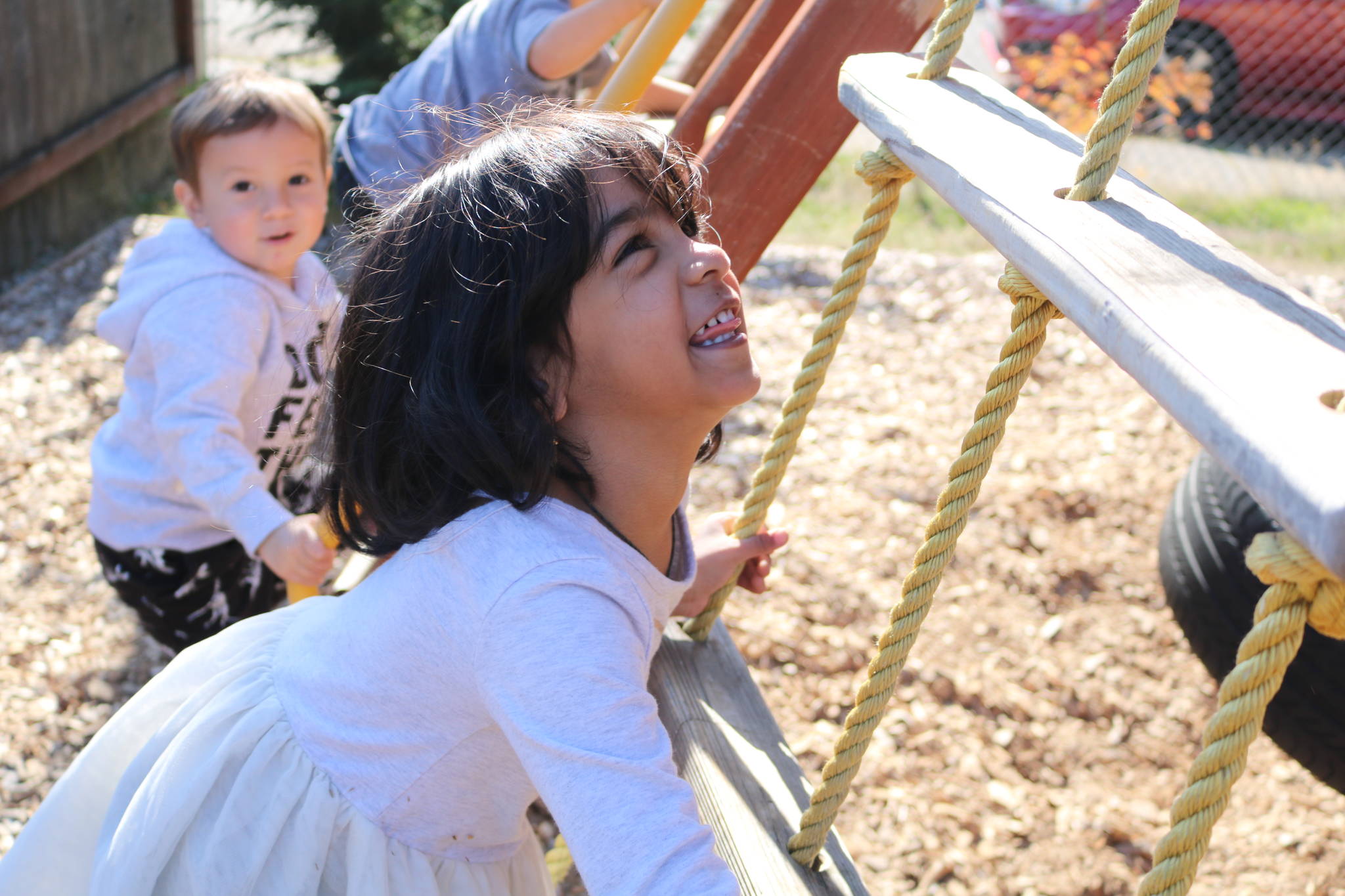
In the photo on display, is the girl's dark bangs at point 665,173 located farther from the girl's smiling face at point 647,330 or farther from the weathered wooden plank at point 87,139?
the weathered wooden plank at point 87,139

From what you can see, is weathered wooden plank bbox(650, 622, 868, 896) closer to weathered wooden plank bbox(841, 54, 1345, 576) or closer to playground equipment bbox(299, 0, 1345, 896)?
playground equipment bbox(299, 0, 1345, 896)

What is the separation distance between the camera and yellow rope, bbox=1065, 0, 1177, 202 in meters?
0.97

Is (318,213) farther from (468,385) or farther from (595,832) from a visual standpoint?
(595,832)

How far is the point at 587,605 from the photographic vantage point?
3.62 feet

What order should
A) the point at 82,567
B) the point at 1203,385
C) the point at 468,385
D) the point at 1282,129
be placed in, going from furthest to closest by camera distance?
the point at 1282,129
the point at 82,567
the point at 468,385
the point at 1203,385

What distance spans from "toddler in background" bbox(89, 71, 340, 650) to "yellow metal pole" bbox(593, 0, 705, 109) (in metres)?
0.62

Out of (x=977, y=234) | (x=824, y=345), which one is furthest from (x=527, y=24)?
(x=977, y=234)

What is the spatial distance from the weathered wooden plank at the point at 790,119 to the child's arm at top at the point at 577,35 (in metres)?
0.64

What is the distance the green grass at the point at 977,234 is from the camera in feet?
18.9

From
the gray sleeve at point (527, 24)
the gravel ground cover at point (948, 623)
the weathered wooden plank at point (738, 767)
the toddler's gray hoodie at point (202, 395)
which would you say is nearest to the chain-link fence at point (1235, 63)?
the gravel ground cover at point (948, 623)

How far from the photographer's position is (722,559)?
1615 mm

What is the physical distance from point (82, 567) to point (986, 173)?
2766 mm

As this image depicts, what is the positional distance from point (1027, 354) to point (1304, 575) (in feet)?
1.46

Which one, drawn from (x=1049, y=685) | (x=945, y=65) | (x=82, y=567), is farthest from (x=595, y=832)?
(x=82, y=567)
